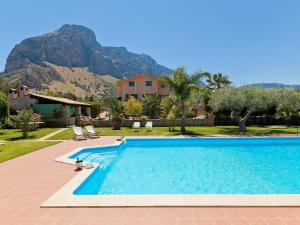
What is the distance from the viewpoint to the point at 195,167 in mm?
11922

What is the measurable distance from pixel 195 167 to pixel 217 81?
140 feet

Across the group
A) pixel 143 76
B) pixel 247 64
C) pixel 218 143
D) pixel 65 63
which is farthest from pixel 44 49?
pixel 218 143

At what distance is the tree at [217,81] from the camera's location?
51.8 metres

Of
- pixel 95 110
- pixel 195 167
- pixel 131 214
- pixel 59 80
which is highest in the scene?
pixel 59 80

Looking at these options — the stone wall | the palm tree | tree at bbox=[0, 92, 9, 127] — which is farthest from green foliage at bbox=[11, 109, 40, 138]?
the palm tree

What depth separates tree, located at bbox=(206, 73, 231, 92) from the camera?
51750 millimetres

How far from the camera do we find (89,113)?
41.3 meters

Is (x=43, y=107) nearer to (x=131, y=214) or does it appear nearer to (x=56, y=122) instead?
(x=56, y=122)

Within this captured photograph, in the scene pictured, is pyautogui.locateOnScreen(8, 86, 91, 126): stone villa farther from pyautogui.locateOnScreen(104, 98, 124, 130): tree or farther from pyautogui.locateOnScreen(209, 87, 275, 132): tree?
pyautogui.locateOnScreen(209, 87, 275, 132): tree

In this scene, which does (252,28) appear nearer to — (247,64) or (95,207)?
(247,64)

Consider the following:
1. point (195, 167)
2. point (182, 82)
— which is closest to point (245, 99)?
point (182, 82)

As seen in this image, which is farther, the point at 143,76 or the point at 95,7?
the point at 143,76

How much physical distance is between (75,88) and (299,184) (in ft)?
467

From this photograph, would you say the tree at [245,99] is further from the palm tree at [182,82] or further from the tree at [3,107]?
the tree at [3,107]
